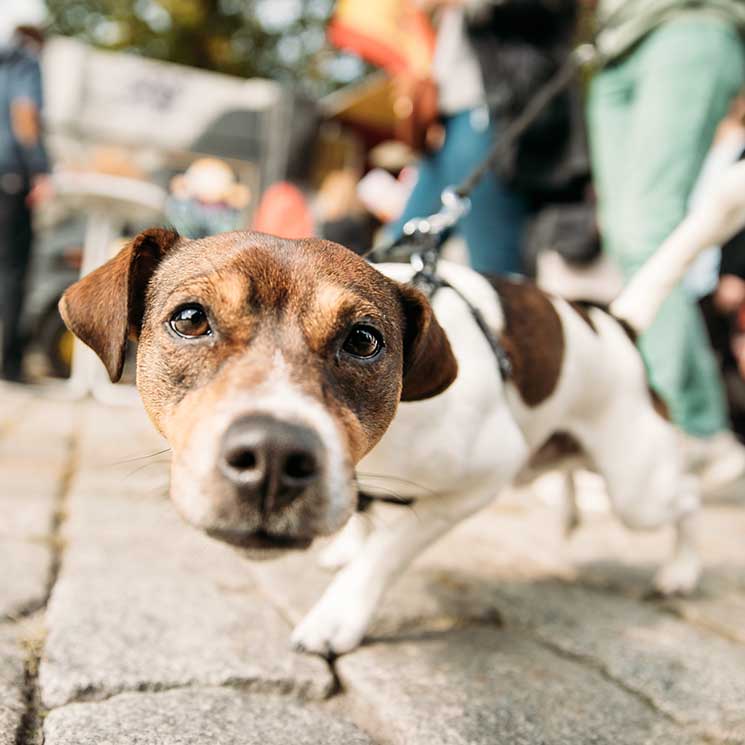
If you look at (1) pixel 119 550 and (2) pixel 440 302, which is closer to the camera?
(2) pixel 440 302

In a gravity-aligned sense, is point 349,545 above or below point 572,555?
above

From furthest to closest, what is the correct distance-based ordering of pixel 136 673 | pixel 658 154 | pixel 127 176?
pixel 127 176 < pixel 658 154 < pixel 136 673

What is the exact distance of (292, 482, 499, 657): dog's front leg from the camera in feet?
6.28

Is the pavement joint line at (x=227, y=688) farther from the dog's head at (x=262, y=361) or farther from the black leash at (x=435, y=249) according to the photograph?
the black leash at (x=435, y=249)

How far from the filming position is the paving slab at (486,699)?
1.58m

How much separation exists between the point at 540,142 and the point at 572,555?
1.96 metres

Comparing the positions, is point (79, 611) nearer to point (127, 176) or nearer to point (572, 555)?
point (572, 555)

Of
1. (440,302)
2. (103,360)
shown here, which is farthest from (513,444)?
(103,360)

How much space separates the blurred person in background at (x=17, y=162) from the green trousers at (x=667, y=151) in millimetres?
4379

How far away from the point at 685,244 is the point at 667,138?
0.89 m

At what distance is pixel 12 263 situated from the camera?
6.25 metres

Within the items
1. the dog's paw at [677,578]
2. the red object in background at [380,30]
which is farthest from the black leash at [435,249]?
the red object in background at [380,30]

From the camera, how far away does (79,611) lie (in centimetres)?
193

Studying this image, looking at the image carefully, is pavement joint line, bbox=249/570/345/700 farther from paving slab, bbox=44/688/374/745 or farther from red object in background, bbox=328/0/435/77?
red object in background, bbox=328/0/435/77
